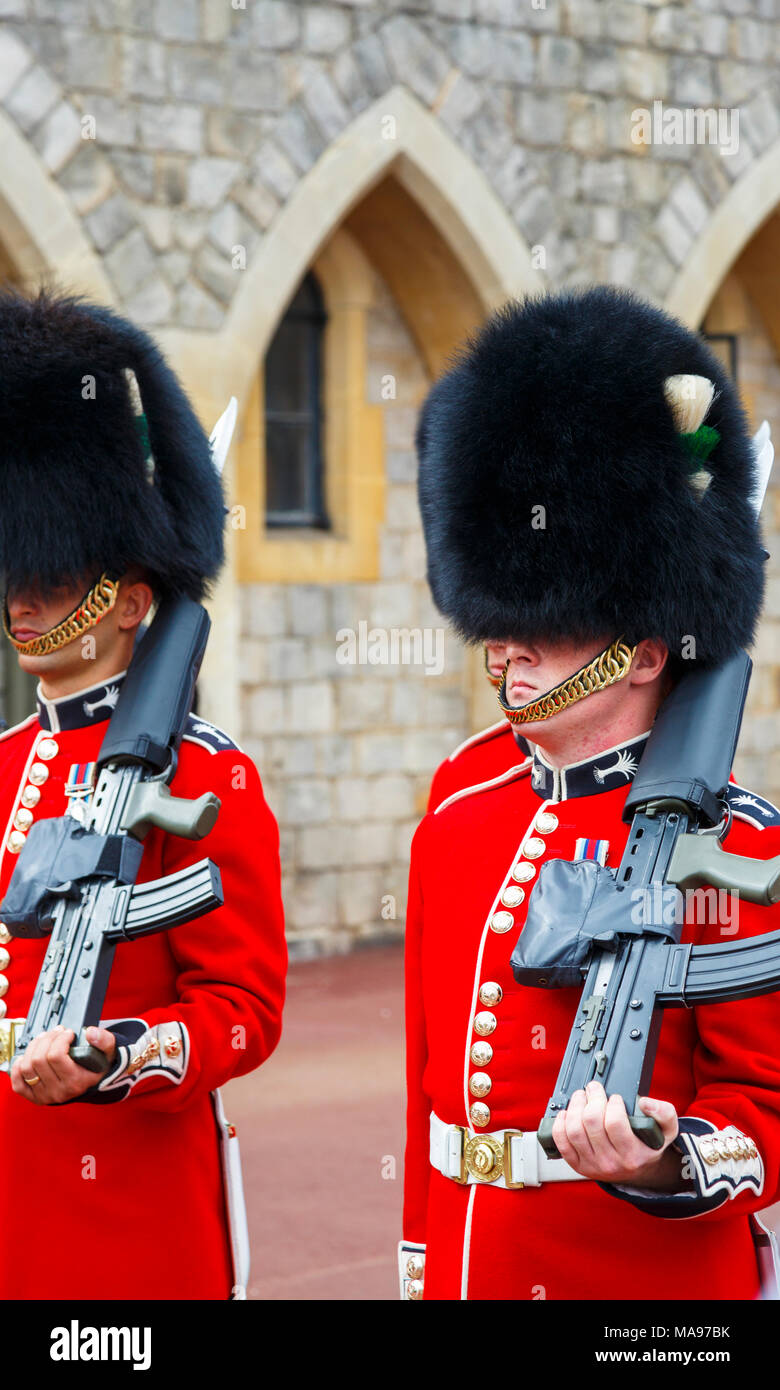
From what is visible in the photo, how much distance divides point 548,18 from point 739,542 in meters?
6.06

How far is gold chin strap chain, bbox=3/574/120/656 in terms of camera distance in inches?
97.6

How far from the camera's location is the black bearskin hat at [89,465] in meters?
2.55

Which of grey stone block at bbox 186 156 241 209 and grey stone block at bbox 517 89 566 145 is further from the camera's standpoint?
grey stone block at bbox 517 89 566 145

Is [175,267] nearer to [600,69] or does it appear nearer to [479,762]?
[600,69]

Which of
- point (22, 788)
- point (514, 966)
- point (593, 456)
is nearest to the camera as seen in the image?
point (514, 966)

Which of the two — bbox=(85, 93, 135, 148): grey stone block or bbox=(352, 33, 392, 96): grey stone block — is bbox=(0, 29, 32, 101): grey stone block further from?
bbox=(352, 33, 392, 96): grey stone block

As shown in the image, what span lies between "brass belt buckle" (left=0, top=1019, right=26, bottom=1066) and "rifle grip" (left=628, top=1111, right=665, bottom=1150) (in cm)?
93

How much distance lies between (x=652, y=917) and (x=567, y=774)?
0.89 ft

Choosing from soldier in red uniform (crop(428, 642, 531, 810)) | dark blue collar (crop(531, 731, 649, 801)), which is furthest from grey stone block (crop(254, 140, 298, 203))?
dark blue collar (crop(531, 731, 649, 801))

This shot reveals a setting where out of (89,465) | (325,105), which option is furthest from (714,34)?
(89,465)

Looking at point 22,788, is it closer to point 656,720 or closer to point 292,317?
point 656,720

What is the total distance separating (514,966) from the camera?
1.98 m

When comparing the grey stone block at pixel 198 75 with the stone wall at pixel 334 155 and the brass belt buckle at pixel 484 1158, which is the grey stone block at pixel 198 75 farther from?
the brass belt buckle at pixel 484 1158
